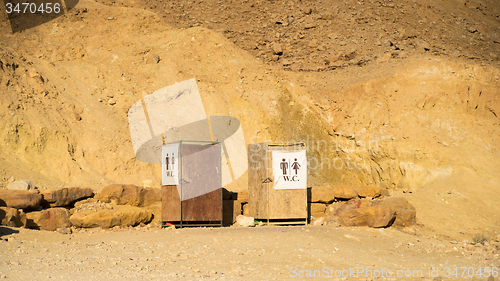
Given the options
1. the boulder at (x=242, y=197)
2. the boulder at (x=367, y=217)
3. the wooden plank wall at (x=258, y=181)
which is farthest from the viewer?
the boulder at (x=242, y=197)

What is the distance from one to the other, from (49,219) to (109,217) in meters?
1.27

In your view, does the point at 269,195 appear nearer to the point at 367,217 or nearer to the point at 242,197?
the point at 242,197

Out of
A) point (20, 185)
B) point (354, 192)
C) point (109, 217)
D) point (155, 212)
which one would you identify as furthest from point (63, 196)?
point (354, 192)

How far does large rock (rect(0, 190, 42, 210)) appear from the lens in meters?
8.41

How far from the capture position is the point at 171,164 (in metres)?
9.62

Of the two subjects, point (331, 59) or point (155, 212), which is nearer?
point (155, 212)

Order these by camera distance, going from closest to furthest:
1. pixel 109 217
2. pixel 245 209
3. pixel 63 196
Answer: pixel 109 217
pixel 63 196
pixel 245 209

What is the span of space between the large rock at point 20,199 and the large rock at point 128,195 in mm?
1504

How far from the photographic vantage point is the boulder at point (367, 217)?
1021 cm

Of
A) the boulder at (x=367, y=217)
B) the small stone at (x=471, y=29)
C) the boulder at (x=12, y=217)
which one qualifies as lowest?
the boulder at (x=367, y=217)

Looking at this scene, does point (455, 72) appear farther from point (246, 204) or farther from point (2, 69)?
point (2, 69)

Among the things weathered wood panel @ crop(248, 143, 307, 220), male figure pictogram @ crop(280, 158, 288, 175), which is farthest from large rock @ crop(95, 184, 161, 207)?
male figure pictogram @ crop(280, 158, 288, 175)

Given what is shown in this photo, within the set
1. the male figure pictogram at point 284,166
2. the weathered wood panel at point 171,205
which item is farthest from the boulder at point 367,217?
the weathered wood panel at point 171,205

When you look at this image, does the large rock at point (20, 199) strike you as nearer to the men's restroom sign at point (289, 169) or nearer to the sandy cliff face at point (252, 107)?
the sandy cliff face at point (252, 107)
